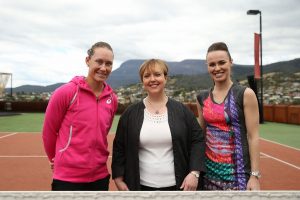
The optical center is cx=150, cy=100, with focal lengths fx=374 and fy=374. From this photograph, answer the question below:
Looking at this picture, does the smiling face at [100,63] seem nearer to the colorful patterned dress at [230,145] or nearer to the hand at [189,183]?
the colorful patterned dress at [230,145]

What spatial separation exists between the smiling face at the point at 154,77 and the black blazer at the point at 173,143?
7.0 inches

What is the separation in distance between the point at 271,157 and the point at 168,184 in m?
7.66

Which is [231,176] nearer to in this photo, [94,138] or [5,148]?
[94,138]

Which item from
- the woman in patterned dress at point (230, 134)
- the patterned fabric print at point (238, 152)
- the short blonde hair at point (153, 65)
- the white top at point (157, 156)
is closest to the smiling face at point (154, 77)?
the short blonde hair at point (153, 65)

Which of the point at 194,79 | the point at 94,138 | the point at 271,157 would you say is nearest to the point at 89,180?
the point at 94,138

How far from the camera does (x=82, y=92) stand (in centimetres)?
291

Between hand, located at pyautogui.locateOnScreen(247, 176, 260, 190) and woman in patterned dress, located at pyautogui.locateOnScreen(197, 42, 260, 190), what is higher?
woman in patterned dress, located at pyautogui.locateOnScreen(197, 42, 260, 190)

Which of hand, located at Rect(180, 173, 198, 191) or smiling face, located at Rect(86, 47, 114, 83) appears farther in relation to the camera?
smiling face, located at Rect(86, 47, 114, 83)

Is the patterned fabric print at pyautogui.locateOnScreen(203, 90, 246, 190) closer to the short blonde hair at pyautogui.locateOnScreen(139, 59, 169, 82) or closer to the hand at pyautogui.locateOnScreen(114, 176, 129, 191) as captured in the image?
the short blonde hair at pyautogui.locateOnScreen(139, 59, 169, 82)

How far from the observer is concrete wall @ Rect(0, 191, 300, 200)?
1605 millimetres

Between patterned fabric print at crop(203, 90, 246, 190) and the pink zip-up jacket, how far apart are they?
0.85 m

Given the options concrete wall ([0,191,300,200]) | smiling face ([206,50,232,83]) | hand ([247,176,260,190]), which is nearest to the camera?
concrete wall ([0,191,300,200])

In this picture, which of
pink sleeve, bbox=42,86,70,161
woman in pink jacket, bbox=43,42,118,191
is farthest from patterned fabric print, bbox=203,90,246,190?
pink sleeve, bbox=42,86,70,161

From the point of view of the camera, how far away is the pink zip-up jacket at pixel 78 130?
111 inches
